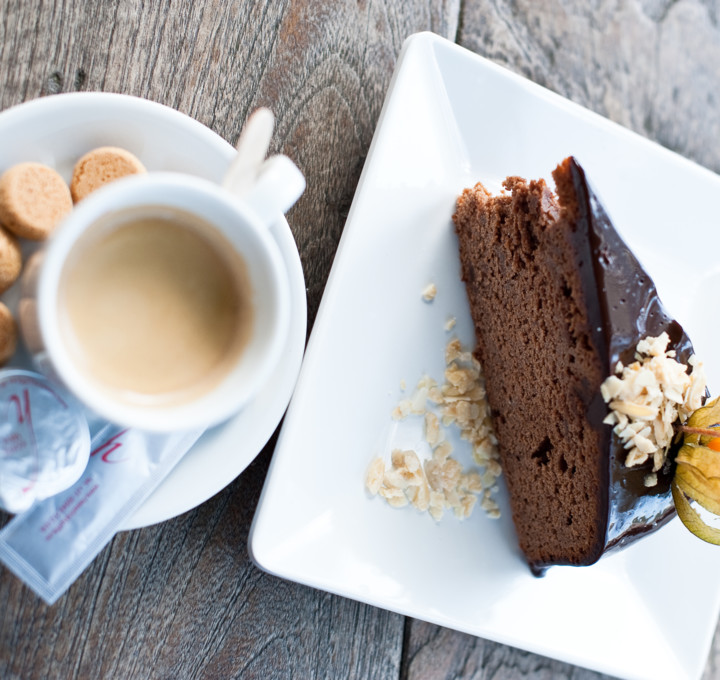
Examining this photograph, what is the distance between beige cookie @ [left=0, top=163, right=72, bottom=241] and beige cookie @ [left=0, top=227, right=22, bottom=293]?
0.04ft

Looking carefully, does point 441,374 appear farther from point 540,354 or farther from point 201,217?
point 201,217

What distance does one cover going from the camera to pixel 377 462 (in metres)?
1.16

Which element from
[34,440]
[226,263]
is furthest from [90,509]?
[226,263]

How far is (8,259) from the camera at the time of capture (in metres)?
0.84

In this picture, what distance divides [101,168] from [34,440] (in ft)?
1.22

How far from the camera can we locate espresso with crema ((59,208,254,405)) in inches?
31.7

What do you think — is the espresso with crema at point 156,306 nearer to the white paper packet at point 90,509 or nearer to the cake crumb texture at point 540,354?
the white paper packet at point 90,509

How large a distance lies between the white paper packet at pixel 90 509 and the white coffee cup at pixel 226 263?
14 centimetres

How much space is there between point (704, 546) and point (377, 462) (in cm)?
74

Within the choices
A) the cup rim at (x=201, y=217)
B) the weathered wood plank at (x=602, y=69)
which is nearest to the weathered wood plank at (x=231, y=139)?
the weathered wood plank at (x=602, y=69)

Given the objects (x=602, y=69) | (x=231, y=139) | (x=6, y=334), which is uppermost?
(x=602, y=69)

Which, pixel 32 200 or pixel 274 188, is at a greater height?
pixel 274 188

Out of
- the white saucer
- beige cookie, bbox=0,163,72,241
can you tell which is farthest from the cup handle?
beige cookie, bbox=0,163,72,241

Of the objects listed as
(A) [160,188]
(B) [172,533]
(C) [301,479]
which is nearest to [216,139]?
(A) [160,188]
